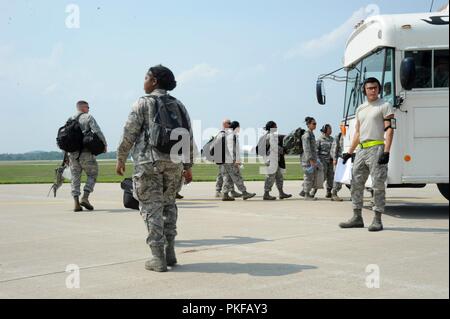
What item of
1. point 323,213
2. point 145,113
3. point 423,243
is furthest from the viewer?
point 323,213

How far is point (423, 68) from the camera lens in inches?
333

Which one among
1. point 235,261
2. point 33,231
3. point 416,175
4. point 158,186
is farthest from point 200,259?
point 416,175

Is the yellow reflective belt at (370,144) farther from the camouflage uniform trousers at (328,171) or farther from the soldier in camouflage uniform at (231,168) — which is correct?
the camouflage uniform trousers at (328,171)

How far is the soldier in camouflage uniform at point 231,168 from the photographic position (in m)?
12.6

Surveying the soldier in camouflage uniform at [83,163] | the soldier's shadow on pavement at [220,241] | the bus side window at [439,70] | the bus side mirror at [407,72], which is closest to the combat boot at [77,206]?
the soldier in camouflage uniform at [83,163]

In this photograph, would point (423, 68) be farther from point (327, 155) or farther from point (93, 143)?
point (93, 143)

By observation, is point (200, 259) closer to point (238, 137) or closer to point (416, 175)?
point (416, 175)

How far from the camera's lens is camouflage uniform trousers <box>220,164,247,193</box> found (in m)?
12.6

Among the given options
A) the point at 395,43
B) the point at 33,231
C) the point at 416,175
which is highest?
the point at 395,43

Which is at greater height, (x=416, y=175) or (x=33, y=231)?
(x=416, y=175)

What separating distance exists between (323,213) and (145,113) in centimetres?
534

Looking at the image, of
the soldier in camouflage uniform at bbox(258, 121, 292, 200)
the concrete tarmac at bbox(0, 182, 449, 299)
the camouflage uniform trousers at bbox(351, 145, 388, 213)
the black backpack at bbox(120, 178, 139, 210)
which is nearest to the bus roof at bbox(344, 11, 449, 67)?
the camouflage uniform trousers at bbox(351, 145, 388, 213)

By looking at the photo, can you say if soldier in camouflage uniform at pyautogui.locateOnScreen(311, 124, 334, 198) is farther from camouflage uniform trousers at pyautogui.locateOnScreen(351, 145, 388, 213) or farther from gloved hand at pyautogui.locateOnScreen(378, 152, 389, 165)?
gloved hand at pyautogui.locateOnScreen(378, 152, 389, 165)

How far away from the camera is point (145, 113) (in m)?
4.92
